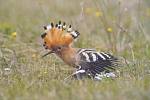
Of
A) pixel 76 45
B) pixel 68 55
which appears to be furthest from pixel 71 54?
pixel 76 45

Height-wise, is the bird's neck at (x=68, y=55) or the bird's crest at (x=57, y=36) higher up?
the bird's crest at (x=57, y=36)

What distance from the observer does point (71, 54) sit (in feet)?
18.8

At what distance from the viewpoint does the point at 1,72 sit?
609 cm

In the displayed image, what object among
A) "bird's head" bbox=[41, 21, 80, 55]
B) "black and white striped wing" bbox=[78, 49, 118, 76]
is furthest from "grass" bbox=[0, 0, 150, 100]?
"bird's head" bbox=[41, 21, 80, 55]

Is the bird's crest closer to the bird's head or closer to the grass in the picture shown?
the bird's head

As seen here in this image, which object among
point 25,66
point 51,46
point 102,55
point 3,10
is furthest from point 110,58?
point 3,10

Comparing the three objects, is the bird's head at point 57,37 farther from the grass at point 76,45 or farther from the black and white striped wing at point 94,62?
the grass at point 76,45

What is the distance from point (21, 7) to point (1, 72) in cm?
479

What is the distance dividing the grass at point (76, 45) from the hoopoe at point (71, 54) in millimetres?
225

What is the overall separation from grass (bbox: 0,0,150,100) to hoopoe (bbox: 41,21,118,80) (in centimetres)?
23

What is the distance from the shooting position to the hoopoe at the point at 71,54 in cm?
570

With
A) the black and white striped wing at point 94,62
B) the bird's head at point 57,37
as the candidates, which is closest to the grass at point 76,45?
the black and white striped wing at point 94,62

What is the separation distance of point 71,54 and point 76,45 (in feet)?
6.75

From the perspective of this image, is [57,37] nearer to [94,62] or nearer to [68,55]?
[68,55]
